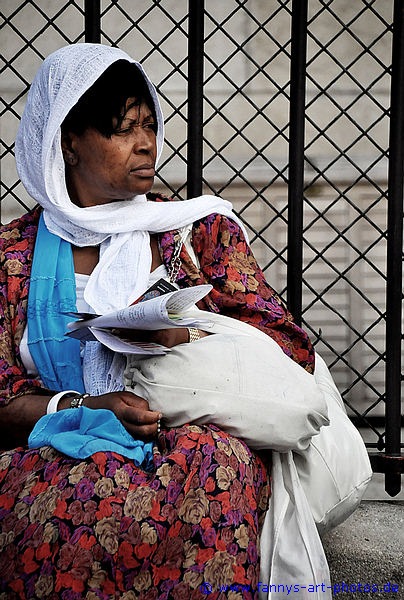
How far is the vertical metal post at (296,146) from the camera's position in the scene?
2.80 metres

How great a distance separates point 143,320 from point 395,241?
3.70 ft

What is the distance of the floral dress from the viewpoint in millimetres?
1928

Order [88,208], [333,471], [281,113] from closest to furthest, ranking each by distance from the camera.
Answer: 1. [333,471]
2. [88,208]
3. [281,113]

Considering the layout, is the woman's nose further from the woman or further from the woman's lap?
the woman's lap

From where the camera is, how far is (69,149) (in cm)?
263

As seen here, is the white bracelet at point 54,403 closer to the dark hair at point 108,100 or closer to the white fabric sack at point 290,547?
the white fabric sack at point 290,547

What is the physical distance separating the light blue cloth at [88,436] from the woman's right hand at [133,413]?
24 millimetres

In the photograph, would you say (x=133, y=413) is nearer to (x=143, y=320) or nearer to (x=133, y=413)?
(x=133, y=413)

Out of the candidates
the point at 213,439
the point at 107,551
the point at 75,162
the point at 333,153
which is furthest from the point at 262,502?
the point at 333,153

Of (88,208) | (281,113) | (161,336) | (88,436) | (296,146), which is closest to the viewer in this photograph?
(88,436)

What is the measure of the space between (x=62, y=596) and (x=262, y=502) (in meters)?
0.56

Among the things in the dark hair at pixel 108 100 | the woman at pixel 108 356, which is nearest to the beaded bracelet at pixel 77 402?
the woman at pixel 108 356

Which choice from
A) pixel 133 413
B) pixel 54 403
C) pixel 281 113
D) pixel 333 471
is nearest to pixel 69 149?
pixel 54 403

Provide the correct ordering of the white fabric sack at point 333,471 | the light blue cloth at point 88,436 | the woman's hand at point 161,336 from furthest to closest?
the white fabric sack at point 333,471 → the woman's hand at point 161,336 → the light blue cloth at point 88,436
